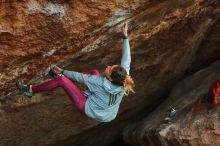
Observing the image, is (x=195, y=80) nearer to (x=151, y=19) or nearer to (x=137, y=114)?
(x=137, y=114)

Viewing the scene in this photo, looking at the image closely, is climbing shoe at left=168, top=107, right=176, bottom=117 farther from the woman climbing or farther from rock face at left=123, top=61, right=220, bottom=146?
the woman climbing

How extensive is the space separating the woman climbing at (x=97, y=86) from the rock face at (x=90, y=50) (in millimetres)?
503

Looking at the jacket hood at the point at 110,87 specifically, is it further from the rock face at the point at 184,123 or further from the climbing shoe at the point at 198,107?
the climbing shoe at the point at 198,107

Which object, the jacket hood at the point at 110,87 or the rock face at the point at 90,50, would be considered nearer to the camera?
the rock face at the point at 90,50

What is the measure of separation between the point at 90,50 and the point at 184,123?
2366 mm

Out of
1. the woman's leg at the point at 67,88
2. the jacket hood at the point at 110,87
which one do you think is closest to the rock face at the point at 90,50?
the woman's leg at the point at 67,88

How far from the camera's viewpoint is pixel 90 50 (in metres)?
7.58

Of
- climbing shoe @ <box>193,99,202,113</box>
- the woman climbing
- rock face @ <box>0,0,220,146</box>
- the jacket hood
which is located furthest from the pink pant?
climbing shoe @ <box>193,99,202,113</box>

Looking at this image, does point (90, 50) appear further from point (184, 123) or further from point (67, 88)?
point (184, 123)

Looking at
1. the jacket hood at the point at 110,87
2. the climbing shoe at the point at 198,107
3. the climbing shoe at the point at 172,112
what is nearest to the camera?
the jacket hood at the point at 110,87

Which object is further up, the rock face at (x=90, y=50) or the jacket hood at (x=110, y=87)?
the rock face at (x=90, y=50)

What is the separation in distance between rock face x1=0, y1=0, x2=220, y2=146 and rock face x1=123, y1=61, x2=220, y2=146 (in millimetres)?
305

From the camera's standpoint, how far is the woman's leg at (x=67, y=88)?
630 centimetres

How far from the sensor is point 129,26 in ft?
24.6
